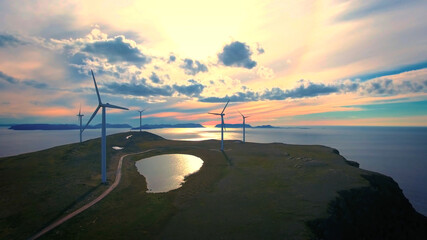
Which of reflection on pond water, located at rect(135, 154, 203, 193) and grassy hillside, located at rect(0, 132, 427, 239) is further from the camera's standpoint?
reflection on pond water, located at rect(135, 154, 203, 193)

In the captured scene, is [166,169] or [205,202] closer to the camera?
[205,202]

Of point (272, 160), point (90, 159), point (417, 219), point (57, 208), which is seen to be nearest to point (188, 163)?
point (272, 160)

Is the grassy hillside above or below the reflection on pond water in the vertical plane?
above

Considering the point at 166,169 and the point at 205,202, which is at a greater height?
the point at 205,202

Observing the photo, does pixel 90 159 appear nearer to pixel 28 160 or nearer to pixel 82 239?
pixel 28 160

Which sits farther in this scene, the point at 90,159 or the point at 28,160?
the point at 90,159
